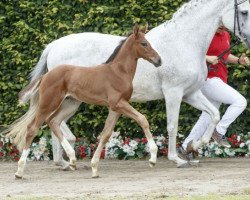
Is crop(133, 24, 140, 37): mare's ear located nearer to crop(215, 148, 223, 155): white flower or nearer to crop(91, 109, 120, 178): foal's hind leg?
crop(91, 109, 120, 178): foal's hind leg

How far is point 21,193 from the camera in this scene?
8344 millimetres

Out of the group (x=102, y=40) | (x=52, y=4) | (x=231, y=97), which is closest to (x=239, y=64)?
(x=231, y=97)

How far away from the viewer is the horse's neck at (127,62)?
31.3 feet

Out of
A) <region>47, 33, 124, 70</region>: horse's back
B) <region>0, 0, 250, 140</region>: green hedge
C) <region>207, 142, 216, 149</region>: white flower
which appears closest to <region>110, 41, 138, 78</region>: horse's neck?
<region>47, 33, 124, 70</region>: horse's back

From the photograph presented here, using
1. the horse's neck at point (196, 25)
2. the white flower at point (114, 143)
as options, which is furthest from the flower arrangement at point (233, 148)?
the horse's neck at point (196, 25)

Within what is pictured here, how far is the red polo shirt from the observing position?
10.8 m

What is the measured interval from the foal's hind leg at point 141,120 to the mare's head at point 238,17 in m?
1.83

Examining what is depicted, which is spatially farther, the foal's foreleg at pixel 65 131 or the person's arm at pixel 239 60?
the person's arm at pixel 239 60

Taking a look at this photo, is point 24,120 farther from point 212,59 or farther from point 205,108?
point 212,59

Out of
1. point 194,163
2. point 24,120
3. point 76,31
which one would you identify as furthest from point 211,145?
point 24,120

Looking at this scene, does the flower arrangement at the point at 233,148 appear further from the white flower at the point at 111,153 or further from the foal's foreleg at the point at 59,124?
the foal's foreleg at the point at 59,124

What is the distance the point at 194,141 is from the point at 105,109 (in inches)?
66.6

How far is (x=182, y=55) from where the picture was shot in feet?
34.2

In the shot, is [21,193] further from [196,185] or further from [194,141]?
[194,141]
